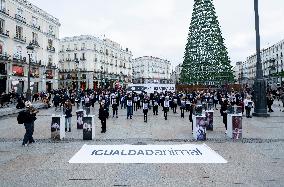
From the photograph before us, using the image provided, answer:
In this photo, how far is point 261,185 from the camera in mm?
6324

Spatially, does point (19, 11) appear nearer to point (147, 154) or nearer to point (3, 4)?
point (3, 4)

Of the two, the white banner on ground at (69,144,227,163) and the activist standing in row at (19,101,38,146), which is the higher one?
the activist standing in row at (19,101,38,146)

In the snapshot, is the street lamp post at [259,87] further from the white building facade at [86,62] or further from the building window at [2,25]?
the white building facade at [86,62]

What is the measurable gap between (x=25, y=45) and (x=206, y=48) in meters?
28.6

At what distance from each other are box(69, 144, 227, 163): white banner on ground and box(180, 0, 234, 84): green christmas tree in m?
33.2

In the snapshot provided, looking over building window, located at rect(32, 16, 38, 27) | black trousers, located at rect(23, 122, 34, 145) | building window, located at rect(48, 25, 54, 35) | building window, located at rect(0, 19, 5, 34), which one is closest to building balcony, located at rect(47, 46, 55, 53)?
building window, located at rect(48, 25, 54, 35)

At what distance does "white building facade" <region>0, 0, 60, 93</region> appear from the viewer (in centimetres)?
4094

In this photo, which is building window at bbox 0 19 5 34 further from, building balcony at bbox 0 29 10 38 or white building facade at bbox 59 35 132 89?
white building facade at bbox 59 35 132 89

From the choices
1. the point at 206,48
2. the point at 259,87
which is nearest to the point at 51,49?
the point at 206,48

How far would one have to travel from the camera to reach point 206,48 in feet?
139

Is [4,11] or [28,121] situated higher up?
[4,11]

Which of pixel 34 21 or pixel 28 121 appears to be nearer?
pixel 28 121

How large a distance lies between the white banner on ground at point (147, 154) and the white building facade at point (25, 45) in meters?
26.4

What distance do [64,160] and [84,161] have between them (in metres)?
0.62
